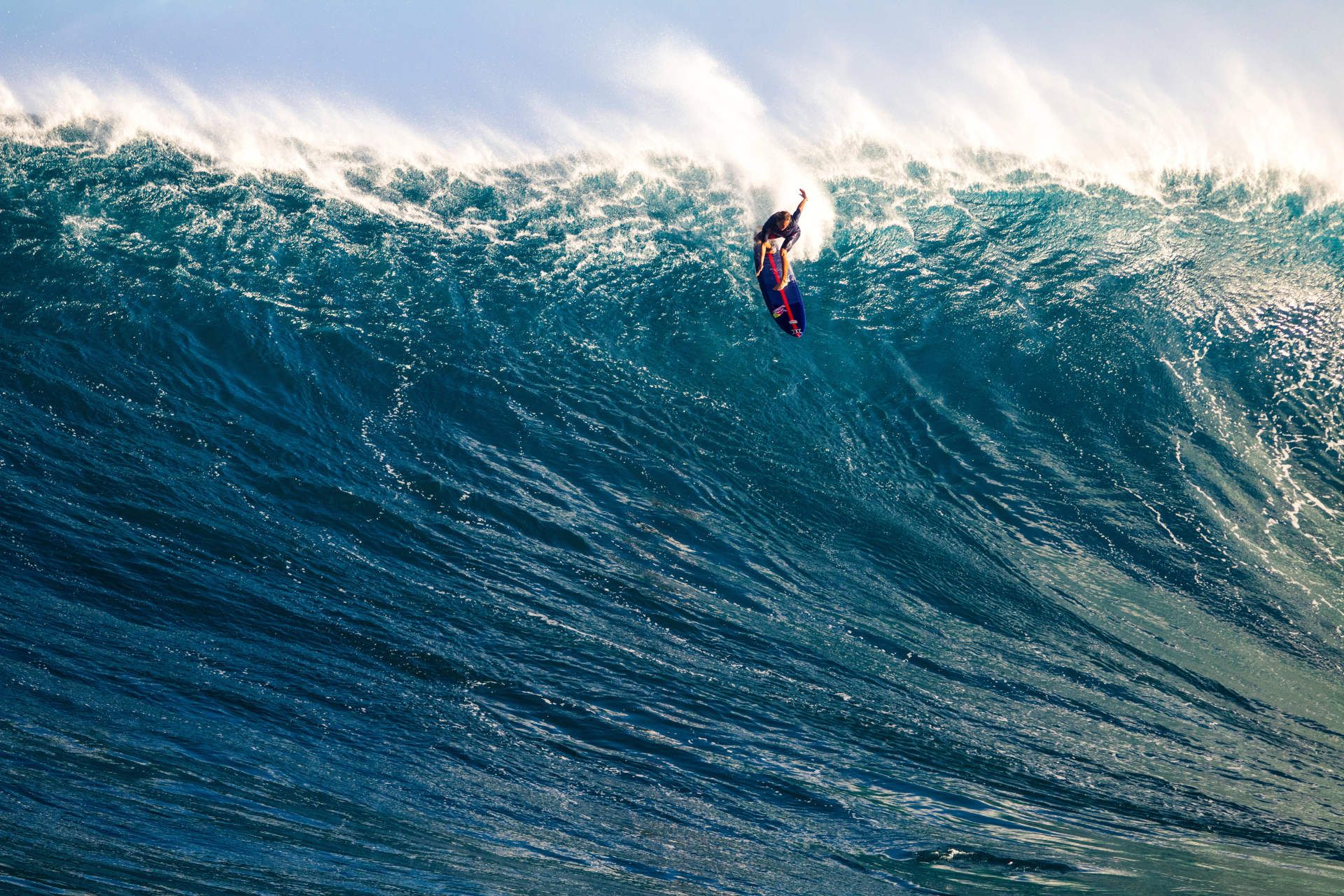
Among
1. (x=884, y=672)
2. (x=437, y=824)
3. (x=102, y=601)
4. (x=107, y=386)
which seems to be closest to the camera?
(x=437, y=824)

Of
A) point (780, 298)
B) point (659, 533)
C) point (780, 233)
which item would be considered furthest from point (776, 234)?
point (659, 533)

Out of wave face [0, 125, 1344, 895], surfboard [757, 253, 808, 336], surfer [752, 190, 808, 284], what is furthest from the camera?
surfboard [757, 253, 808, 336]

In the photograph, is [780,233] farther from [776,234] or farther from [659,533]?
[659,533]

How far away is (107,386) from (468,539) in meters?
3.94

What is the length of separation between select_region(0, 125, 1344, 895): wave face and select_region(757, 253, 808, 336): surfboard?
2.67 feet

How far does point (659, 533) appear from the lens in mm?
9711

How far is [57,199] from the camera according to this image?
12.3 meters

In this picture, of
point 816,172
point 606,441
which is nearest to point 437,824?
point 606,441

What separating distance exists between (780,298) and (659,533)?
2981 mm

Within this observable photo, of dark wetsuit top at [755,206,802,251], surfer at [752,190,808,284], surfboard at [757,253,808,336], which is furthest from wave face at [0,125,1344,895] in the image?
dark wetsuit top at [755,206,802,251]

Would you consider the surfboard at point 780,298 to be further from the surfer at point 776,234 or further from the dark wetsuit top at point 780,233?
the dark wetsuit top at point 780,233

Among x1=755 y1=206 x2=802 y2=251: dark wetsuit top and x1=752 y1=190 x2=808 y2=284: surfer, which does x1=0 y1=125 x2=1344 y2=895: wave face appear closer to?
x1=752 y1=190 x2=808 y2=284: surfer

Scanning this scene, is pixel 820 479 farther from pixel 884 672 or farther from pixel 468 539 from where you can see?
pixel 468 539

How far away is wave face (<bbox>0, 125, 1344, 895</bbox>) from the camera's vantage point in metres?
6.77
